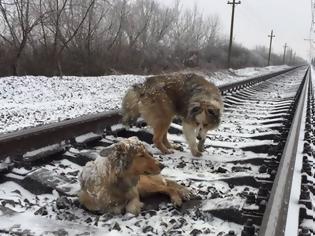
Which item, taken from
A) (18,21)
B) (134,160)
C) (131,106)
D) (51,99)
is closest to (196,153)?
(131,106)

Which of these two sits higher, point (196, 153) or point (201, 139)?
point (201, 139)

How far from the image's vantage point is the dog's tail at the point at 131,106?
6.48 metres

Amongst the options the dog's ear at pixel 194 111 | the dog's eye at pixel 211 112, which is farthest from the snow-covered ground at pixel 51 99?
the dog's eye at pixel 211 112

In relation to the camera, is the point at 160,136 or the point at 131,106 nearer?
the point at 160,136

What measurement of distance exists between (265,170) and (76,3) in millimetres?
24913

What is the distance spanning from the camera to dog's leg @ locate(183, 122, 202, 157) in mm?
5993

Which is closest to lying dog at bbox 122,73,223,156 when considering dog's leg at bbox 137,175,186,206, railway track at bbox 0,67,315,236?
railway track at bbox 0,67,315,236

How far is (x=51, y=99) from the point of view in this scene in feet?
46.9

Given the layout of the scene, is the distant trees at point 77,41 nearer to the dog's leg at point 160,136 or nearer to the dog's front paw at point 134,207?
the dog's leg at point 160,136

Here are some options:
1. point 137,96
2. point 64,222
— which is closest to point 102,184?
point 64,222

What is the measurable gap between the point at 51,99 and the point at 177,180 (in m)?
10.3

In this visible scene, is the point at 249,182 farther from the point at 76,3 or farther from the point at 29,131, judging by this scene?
the point at 76,3

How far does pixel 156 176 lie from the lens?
13.6ft

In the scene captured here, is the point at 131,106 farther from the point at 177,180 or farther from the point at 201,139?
the point at 177,180
